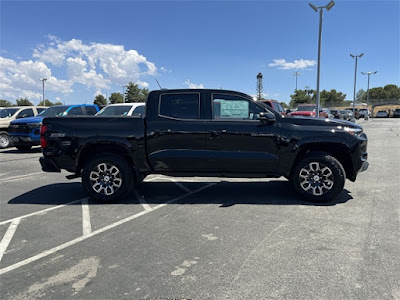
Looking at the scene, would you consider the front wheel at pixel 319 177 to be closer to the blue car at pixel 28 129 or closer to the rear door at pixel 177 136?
the rear door at pixel 177 136

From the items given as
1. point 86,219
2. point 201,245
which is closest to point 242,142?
point 201,245

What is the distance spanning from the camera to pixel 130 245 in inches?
157

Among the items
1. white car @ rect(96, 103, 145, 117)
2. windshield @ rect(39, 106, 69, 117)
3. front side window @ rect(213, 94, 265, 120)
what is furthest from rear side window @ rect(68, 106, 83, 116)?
front side window @ rect(213, 94, 265, 120)

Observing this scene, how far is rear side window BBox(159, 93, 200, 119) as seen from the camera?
5754 millimetres

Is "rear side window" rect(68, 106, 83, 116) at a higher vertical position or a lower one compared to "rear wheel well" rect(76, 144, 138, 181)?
higher

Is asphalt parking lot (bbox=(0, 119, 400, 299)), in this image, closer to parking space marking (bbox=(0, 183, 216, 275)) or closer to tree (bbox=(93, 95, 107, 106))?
parking space marking (bbox=(0, 183, 216, 275))

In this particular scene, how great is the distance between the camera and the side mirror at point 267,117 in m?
5.46

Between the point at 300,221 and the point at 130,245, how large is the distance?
2403mm

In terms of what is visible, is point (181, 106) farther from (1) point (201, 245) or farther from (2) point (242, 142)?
(1) point (201, 245)

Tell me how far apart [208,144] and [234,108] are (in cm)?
78

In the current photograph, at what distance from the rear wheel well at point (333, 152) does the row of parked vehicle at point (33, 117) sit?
6.54 metres

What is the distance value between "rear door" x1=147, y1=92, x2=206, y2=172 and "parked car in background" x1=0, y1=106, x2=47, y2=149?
38.1 ft

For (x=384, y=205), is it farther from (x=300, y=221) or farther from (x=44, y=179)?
(x=44, y=179)

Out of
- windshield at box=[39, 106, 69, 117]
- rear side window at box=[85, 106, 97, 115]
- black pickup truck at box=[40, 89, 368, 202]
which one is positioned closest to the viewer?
black pickup truck at box=[40, 89, 368, 202]
